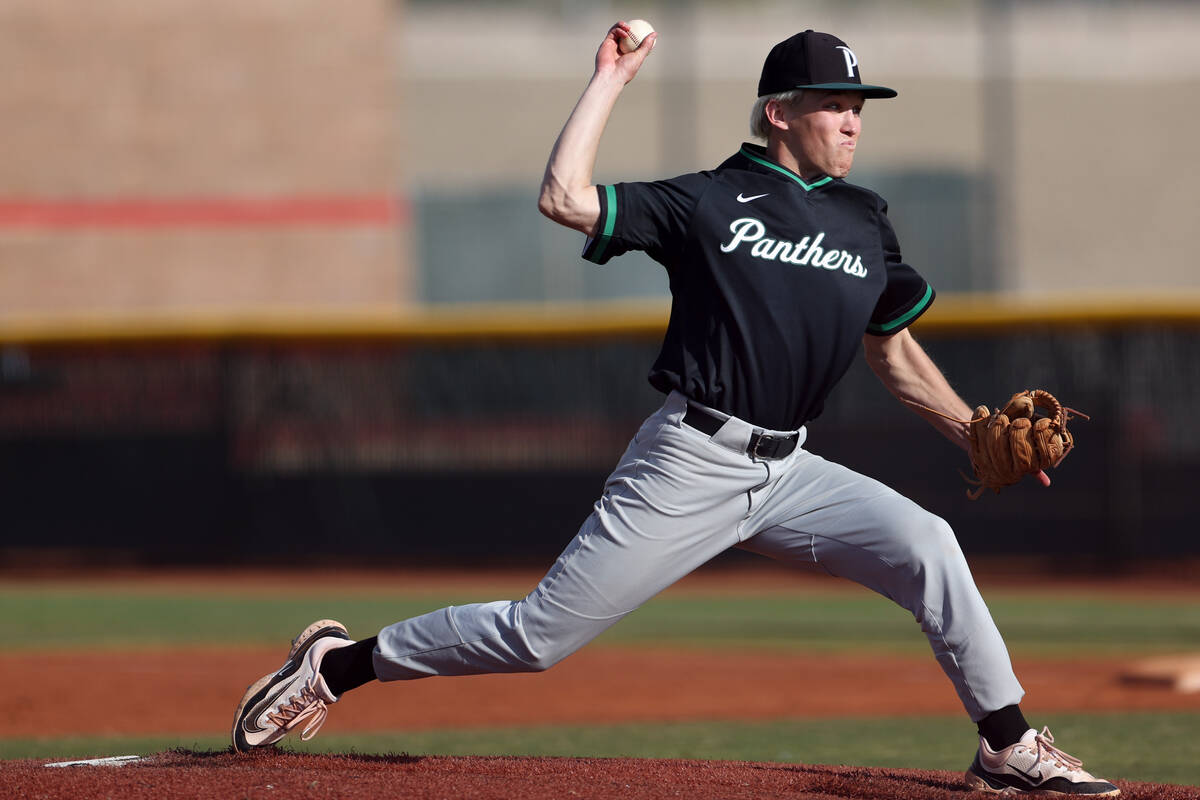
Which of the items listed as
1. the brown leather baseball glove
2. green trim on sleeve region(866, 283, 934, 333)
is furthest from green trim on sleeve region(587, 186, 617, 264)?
the brown leather baseball glove

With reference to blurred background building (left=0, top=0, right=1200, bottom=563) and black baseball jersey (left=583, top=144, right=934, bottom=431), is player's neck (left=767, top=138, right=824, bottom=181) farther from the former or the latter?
blurred background building (left=0, top=0, right=1200, bottom=563)

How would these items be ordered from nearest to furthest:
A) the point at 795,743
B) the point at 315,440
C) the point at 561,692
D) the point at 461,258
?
the point at 795,743
the point at 561,692
the point at 315,440
the point at 461,258

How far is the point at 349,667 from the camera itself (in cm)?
412

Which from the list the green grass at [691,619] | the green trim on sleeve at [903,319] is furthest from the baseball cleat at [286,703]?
the green grass at [691,619]

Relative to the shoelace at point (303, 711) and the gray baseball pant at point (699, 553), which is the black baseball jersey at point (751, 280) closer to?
the gray baseball pant at point (699, 553)

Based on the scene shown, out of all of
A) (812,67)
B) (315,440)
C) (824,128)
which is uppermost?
(812,67)

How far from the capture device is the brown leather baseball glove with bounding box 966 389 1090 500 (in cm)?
402

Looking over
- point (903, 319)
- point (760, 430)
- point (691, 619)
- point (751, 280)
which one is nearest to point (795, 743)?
point (903, 319)

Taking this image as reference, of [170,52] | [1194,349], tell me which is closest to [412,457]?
[1194,349]

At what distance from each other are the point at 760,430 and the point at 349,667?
4.14 feet

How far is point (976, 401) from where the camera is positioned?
1248 cm

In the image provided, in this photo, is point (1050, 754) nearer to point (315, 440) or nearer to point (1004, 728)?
point (1004, 728)

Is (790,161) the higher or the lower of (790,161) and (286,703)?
the higher

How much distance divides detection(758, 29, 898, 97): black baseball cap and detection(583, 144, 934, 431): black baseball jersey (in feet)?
0.69
